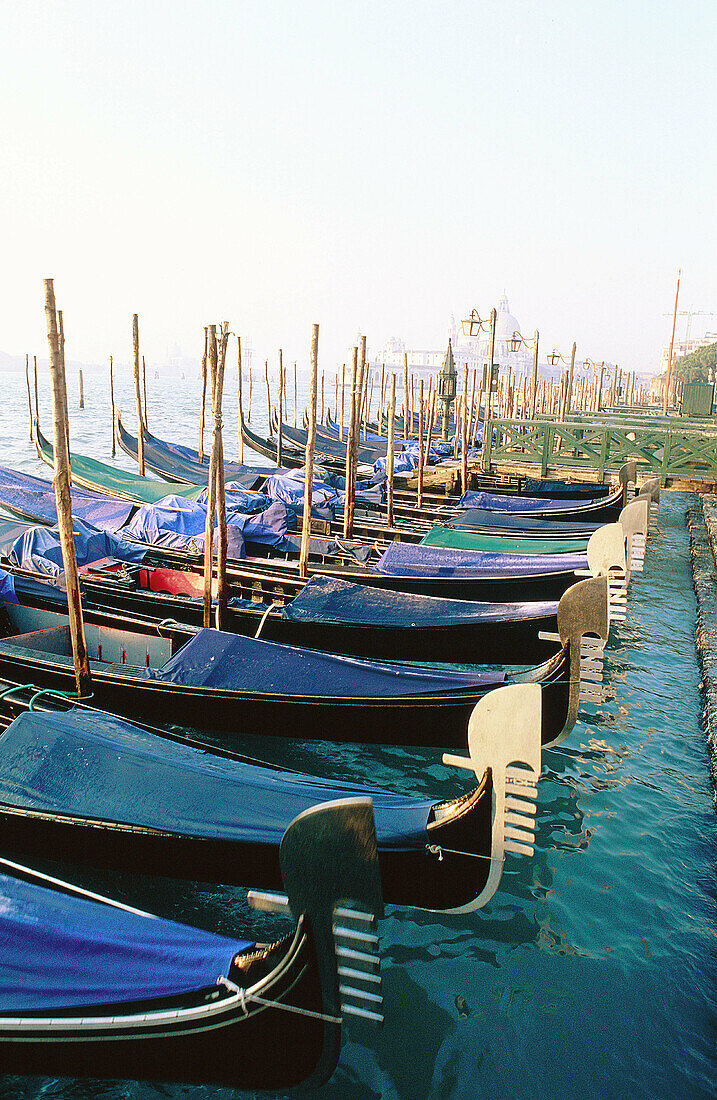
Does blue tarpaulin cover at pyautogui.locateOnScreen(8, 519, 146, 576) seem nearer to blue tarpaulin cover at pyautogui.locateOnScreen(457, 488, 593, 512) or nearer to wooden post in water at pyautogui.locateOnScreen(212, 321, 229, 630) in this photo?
wooden post in water at pyautogui.locateOnScreen(212, 321, 229, 630)

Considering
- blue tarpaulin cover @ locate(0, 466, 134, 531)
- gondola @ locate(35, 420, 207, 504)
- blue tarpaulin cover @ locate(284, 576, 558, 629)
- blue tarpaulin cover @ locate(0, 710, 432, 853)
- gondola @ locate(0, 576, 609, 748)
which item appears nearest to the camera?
blue tarpaulin cover @ locate(0, 710, 432, 853)

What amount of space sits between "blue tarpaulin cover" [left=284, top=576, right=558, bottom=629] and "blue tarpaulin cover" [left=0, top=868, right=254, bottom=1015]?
3333 millimetres

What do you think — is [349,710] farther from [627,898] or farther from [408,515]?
[408,515]

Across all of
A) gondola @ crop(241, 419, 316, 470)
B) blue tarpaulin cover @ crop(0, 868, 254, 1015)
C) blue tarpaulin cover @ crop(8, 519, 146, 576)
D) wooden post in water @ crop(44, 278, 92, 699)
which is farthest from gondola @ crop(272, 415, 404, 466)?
blue tarpaulin cover @ crop(0, 868, 254, 1015)

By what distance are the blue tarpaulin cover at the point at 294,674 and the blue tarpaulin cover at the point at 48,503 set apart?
4021mm

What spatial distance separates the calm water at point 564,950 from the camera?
112 inches

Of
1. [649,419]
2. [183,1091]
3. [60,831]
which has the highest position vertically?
[649,419]

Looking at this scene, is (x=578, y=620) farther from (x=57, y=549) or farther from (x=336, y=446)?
(x=336, y=446)

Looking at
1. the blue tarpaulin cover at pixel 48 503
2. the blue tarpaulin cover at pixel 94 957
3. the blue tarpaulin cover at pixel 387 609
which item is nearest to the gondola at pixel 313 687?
the blue tarpaulin cover at pixel 387 609

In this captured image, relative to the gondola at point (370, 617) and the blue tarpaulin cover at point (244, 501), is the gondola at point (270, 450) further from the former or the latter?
the gondola at point (370, 617)

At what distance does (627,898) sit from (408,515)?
7.07m

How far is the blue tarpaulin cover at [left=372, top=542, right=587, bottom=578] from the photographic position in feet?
22.4

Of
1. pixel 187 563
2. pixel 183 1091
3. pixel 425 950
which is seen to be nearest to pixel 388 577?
pixel 187 563

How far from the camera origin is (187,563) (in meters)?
7.58
